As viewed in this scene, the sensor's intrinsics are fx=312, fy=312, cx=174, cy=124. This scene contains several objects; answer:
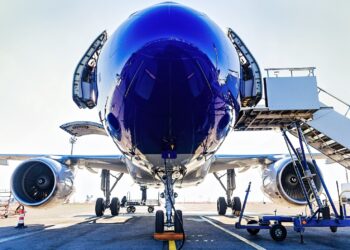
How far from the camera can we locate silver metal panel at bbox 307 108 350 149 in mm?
8648

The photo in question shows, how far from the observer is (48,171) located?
33.8 ft

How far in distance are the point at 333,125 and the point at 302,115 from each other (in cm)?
133

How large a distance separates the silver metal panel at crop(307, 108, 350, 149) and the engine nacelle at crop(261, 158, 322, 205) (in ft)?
3.37

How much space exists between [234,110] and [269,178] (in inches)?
212

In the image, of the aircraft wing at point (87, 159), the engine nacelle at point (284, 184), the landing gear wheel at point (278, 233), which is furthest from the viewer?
the aircraft wing at point (87, 159)

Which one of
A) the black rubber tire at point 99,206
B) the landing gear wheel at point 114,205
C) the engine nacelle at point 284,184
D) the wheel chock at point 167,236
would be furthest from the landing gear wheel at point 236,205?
the wheel chock at point 167,236

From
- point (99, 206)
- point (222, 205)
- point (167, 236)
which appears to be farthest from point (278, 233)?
point (99, 206)

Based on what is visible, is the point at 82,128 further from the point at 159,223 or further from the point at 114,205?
the point at 114,205

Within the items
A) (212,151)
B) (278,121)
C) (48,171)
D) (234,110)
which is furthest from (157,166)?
(48,171)

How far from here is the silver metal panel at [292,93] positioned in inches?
300

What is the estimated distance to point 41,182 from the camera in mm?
9883

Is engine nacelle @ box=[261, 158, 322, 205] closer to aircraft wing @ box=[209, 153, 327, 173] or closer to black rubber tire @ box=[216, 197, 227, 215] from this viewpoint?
aircraft wing @ box=[209, 153, 327, 173]

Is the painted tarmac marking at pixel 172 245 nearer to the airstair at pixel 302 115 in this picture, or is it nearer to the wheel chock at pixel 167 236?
the wheel chock at pixel 167 236

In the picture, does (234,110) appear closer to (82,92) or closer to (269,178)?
(82,92)
